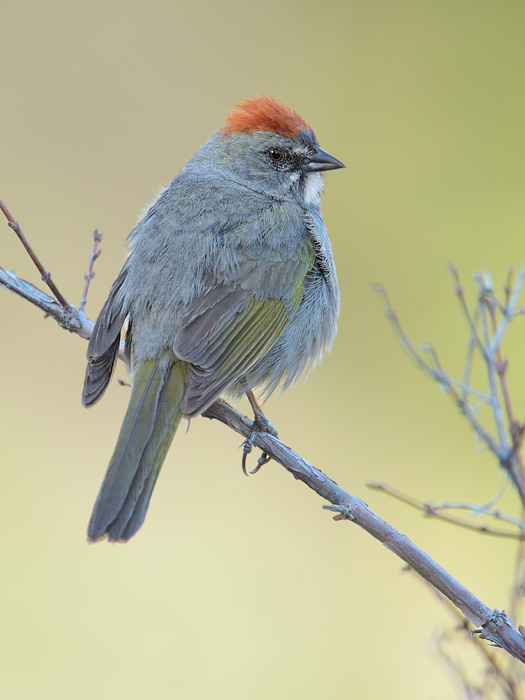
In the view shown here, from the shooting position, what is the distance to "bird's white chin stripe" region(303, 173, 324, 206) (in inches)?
151

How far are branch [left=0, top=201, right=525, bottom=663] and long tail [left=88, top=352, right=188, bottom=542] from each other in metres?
0.31

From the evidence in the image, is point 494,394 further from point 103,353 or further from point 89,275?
point 89,275

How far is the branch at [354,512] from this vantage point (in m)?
2.19

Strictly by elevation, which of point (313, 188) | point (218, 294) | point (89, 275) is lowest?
point (89, 275)

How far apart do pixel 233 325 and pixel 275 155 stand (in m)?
1.12

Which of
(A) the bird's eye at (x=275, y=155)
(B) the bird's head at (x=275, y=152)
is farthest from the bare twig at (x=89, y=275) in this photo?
(A) the bird's eye at (x=275, y=155)

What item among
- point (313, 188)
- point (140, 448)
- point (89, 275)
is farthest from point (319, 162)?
point (140, 448)

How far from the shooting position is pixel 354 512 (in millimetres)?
2523

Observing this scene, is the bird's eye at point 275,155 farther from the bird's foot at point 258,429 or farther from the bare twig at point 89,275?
the bird's foot at point 258,429

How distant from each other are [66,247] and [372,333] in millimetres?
2337

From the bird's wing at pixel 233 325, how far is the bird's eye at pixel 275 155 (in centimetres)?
61

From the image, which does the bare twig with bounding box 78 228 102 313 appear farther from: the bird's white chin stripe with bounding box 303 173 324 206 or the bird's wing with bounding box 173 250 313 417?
the bird's white chin stripe with bounding box 303 173 324 206

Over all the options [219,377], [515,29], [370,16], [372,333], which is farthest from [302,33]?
[219,377]

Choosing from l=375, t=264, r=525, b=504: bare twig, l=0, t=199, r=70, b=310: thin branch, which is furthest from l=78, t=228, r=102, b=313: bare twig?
l=375, t=264, r=525, b=504: bare twig
